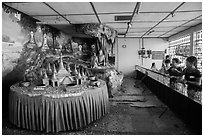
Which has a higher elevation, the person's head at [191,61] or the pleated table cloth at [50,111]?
the person's head at [191,61]

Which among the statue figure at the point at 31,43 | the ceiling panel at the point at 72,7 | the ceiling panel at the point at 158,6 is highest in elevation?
the ceiling panel at the point at 72,7

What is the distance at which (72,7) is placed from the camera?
336 cm

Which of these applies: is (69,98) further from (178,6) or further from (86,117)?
(178,6)

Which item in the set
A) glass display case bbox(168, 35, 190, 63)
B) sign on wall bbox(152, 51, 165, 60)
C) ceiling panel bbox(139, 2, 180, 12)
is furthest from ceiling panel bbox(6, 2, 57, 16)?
sign on wall bbox(152, 51, 165, 60)

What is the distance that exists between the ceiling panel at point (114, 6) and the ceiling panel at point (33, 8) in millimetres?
1103

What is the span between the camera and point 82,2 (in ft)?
10.1

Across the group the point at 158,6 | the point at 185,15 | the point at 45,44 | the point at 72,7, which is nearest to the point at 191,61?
the point at 158,6

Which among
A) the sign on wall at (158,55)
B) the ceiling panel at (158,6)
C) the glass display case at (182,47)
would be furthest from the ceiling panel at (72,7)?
the sign on wall at (158,55)

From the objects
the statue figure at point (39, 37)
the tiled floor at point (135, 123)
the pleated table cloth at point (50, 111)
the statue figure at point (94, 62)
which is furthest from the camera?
the statue figure at point (94, 62)

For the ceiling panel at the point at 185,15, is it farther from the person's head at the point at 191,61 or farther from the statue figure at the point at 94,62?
the statue figure at the point at 94,62

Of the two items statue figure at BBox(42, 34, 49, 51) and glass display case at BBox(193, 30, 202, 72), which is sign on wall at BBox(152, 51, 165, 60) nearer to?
glass display case at BBox(193, 30, 202, 72)

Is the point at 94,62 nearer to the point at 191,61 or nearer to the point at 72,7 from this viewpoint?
the point at 72,7

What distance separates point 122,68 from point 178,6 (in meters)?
6.61

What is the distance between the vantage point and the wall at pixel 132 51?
9.52m
